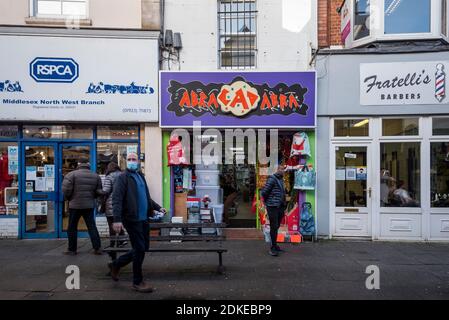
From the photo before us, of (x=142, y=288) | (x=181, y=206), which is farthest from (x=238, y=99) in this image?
(x=142, y=288)

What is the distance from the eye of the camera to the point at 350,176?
846 centimetres

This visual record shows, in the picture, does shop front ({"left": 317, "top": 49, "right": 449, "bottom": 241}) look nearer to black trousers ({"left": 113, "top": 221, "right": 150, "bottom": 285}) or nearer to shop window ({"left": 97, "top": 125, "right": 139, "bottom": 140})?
shop window ({"left": 97, "top": 125, "right": 139, "bottom": 140})

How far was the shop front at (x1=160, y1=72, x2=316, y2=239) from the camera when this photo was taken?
329 inches

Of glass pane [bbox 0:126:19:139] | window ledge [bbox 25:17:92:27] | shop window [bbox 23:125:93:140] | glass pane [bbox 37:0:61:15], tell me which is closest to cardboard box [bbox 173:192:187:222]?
shop window [bbox 23:125:93:140]

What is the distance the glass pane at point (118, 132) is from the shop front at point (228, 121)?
2.56 feet

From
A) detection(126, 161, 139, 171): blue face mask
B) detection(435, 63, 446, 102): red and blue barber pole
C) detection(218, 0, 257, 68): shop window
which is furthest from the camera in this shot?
detection(218, 0, 257, 68): shop window

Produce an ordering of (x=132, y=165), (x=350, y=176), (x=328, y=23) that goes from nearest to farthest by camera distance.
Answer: (x=132, y=165), (x=350, y=176), (x=328, y=23)

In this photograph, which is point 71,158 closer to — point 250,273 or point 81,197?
point 81,197

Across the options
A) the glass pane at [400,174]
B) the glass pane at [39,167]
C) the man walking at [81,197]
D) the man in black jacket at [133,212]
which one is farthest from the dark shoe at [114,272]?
the glass pane at [400,174]

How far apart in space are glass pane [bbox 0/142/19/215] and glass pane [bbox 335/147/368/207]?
773 cm

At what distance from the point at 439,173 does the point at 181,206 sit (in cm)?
623

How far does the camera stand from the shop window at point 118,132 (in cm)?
859
